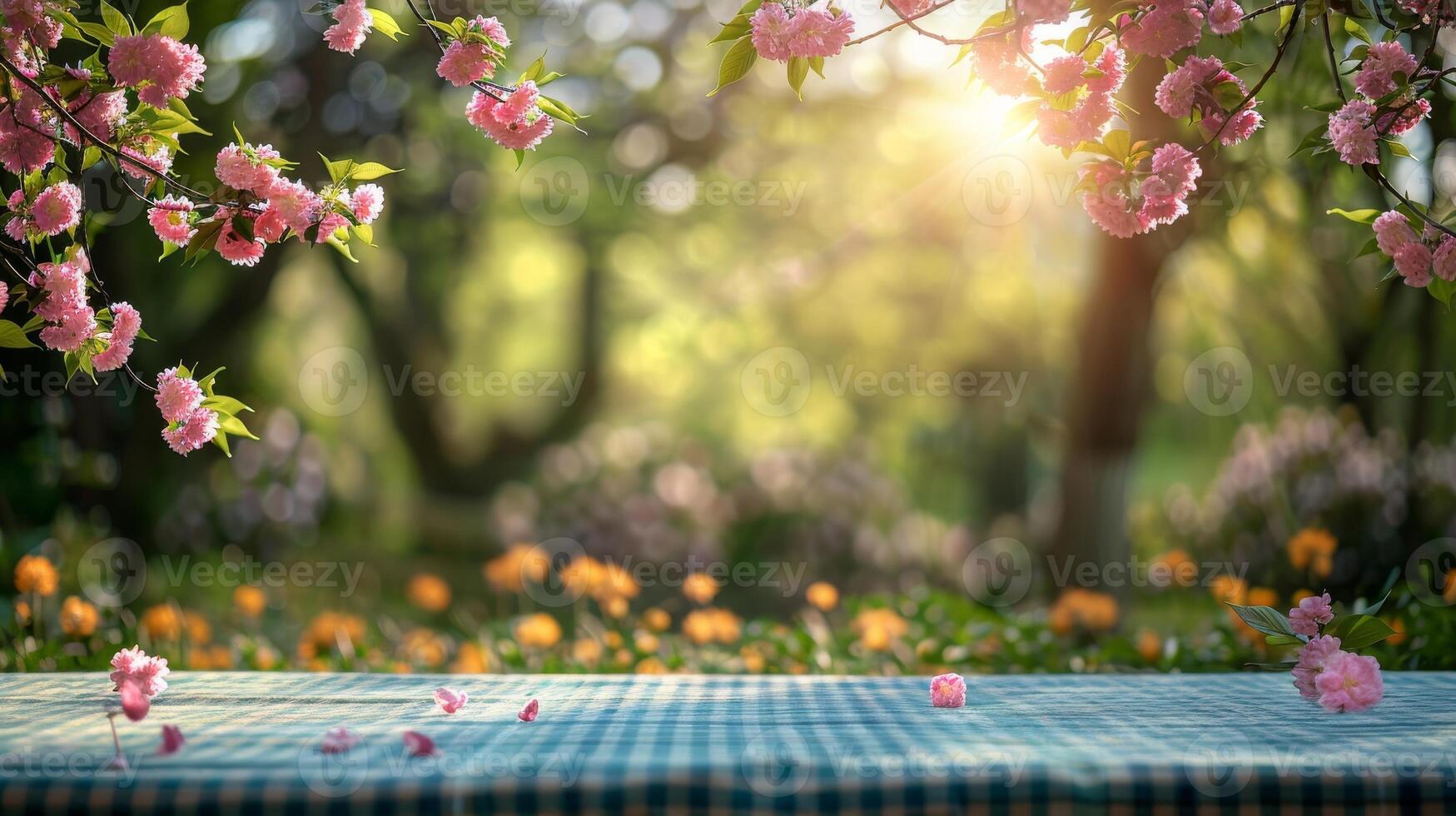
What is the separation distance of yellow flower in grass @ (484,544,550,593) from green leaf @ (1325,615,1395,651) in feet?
11.8

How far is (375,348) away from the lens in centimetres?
927

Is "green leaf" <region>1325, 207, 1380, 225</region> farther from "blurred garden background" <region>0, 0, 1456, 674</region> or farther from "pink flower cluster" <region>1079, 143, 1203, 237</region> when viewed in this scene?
"pink flower cluster" <region>1079, 143, 1203, 237</region>

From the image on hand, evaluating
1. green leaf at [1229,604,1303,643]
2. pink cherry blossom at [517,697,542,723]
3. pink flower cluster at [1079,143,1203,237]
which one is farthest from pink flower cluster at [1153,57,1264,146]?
pink cherry blossom at [517,697,542,723]

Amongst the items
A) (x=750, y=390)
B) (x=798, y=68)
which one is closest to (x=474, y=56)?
(x=798, y=68)

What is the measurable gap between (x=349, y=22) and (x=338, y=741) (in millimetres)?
1571

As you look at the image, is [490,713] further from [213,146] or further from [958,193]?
[958,193]

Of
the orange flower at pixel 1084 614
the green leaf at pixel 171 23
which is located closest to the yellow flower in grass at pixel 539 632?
the orange flower at pixel 1084 614

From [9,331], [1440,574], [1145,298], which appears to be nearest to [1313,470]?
[1440,574]

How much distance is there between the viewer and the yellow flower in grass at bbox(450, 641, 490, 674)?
14.6ft

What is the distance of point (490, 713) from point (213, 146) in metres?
5.11

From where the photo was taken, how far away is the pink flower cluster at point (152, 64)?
225cm

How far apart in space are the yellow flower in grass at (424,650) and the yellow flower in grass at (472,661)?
78 millimetres

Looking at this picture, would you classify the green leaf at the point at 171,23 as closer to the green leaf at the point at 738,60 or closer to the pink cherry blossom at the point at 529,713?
the green leaf at the point at 738,60

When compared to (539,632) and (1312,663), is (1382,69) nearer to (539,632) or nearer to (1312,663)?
(1312,663)
